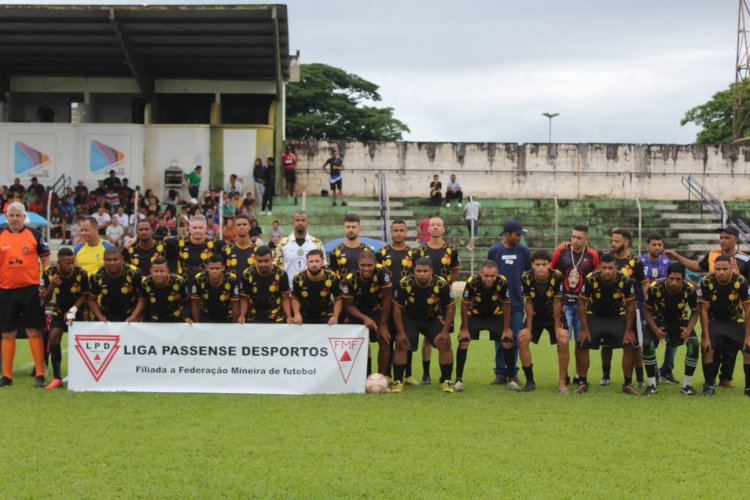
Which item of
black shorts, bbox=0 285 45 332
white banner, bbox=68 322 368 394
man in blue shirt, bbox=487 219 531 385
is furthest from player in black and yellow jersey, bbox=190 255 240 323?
man in blue shirt, bbox=487 219 531 385

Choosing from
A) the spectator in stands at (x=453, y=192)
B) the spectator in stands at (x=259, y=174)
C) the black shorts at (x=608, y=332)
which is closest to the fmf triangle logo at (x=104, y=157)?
the spectator in stands at (x=259, y=174)

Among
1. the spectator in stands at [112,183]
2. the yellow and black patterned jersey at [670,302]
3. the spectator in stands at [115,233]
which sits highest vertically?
the spectator in stands at [112,183]

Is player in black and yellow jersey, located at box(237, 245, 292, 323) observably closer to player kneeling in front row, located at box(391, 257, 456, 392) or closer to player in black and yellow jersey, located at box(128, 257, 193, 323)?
player in black and yellow jersey, located at box(128, 257, 193, 323)

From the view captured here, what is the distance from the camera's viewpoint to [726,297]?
40.9ft

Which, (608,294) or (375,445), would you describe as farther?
(608,294)

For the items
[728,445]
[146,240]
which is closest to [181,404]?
[146,240]

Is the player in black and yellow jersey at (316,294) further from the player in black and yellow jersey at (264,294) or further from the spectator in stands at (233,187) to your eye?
the spectator in stands at (233,187)

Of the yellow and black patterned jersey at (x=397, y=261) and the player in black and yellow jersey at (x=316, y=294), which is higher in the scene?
the yellow and black patterned jersey at (x=397, y=261)

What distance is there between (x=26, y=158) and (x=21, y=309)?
20.9 meters

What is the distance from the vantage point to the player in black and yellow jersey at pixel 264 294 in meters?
12.3

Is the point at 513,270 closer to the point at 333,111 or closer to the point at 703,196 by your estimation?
the point at 703,196

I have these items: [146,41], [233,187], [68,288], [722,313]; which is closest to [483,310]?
[722,313]

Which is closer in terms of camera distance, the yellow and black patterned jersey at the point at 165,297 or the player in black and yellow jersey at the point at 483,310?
A: the yellow and black patterned jersey at the point at 165,297

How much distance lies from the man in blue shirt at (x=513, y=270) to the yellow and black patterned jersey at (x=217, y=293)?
3536 mm
